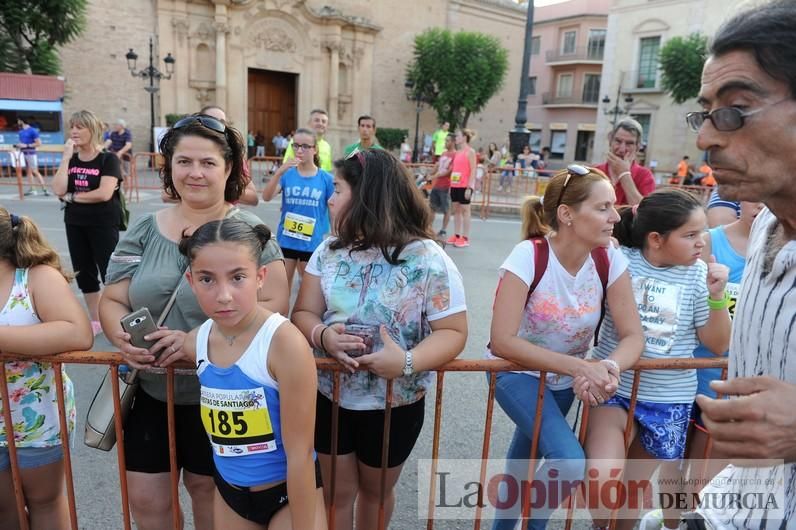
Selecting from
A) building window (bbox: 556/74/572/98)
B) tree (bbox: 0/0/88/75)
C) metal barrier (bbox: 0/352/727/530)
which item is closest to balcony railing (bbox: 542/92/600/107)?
building window (bbox: 556/74/572/98)

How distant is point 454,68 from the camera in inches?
1176

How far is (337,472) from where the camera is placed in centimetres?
216

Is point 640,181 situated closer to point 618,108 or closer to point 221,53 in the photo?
point 221,53

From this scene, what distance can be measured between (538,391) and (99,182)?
171 inches

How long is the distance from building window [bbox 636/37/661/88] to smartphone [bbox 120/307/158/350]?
3662 cm

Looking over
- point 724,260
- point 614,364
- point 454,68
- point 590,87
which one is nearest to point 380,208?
point 614,364

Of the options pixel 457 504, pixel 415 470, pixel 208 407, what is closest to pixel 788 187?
pixel 208 407

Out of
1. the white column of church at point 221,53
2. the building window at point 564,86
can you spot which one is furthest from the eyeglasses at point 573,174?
the building window at point 564,86

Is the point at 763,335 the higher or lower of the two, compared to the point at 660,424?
higher

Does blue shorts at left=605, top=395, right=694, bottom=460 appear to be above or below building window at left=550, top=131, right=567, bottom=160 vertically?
below

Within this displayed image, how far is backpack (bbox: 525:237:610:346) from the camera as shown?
2221 mm

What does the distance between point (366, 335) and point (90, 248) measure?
4.03m

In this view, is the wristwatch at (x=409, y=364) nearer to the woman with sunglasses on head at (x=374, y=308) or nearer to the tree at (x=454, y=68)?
the woman with sunglasses on head at (x=374, y=308)

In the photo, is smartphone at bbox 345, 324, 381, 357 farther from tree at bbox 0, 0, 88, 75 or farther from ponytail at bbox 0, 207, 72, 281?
tree at bbox 0, 0, 88, 75
